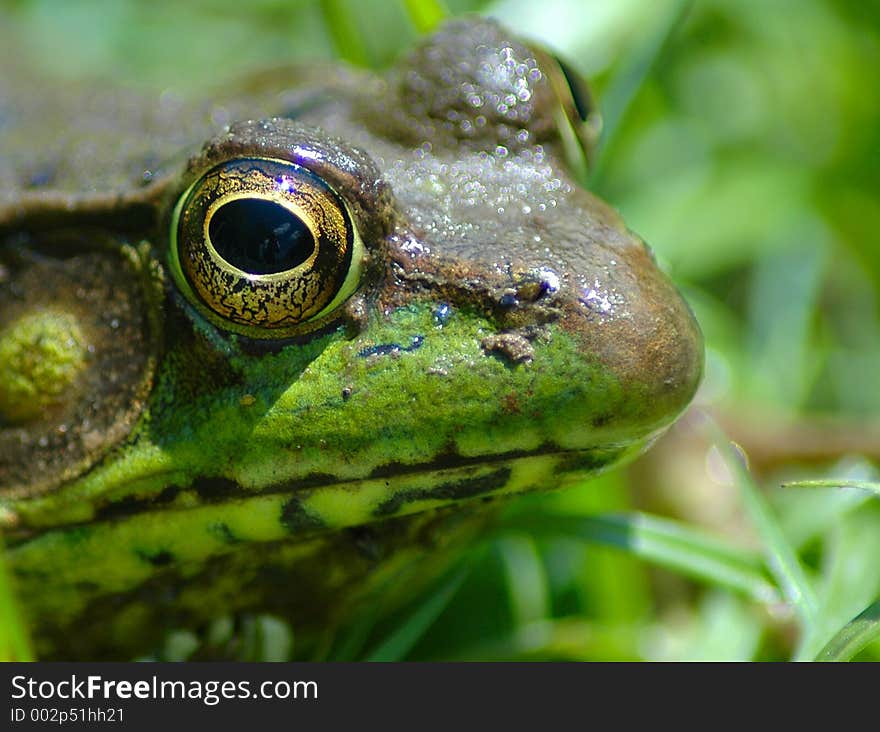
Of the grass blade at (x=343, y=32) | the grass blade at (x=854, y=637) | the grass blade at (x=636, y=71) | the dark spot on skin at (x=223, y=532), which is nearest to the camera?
the grass blade at (x=854, y=637)

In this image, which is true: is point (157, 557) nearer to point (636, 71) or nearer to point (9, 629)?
point (9, 629)

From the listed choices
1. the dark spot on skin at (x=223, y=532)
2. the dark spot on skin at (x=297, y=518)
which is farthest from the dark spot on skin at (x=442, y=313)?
the dark spot on skin at (x=223, y=532)

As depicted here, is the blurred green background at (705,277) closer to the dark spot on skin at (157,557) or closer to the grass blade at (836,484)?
the grass blade at (836,484)

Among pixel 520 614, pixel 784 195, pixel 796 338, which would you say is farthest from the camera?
pixel 784 195

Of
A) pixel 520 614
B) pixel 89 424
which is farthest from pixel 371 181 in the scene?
pixel 520 614

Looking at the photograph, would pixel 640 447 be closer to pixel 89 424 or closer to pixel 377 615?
pixel 377 615

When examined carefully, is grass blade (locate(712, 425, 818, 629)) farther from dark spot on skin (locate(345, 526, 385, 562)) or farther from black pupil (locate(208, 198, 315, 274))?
black pupil (locate(208, 198, 315, 274))

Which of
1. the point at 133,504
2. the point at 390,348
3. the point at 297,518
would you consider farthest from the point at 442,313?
the point at 133,504
